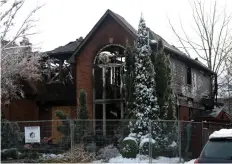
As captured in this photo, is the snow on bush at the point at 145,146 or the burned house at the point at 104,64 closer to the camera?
the snow on bush at the point at 145,146

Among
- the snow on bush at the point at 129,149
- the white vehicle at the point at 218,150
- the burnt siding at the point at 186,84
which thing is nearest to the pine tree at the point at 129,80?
the snow on bush at the point at 129,149

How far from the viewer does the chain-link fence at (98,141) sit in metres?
17.9

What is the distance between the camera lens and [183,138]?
61.0 ft

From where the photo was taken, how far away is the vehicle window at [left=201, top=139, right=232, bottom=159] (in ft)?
30.0

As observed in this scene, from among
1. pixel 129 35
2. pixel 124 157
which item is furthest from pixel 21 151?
pixel 129 35

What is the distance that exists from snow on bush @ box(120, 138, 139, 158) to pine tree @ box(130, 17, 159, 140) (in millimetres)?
811

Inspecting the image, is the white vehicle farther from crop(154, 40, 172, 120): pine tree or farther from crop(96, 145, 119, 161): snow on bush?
crop(154, 40, 172, 120): pine tree

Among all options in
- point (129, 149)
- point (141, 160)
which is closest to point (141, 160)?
point (141, 160)

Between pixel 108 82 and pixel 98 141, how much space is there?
6668mm

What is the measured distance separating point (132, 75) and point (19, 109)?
40.2 ft

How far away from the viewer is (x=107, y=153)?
18.3 m

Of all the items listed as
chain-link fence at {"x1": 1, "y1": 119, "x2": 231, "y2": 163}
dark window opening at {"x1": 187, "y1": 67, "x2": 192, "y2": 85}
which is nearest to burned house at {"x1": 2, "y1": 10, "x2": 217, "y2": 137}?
dark window opening at {"x1": 187, "y1": 67, "x2": 192, "y2": 85}

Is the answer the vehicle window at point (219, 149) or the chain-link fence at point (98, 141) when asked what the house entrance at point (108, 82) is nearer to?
the chain-link fence at point (98, 141)

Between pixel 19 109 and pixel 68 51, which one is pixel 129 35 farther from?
pixel 19 109
